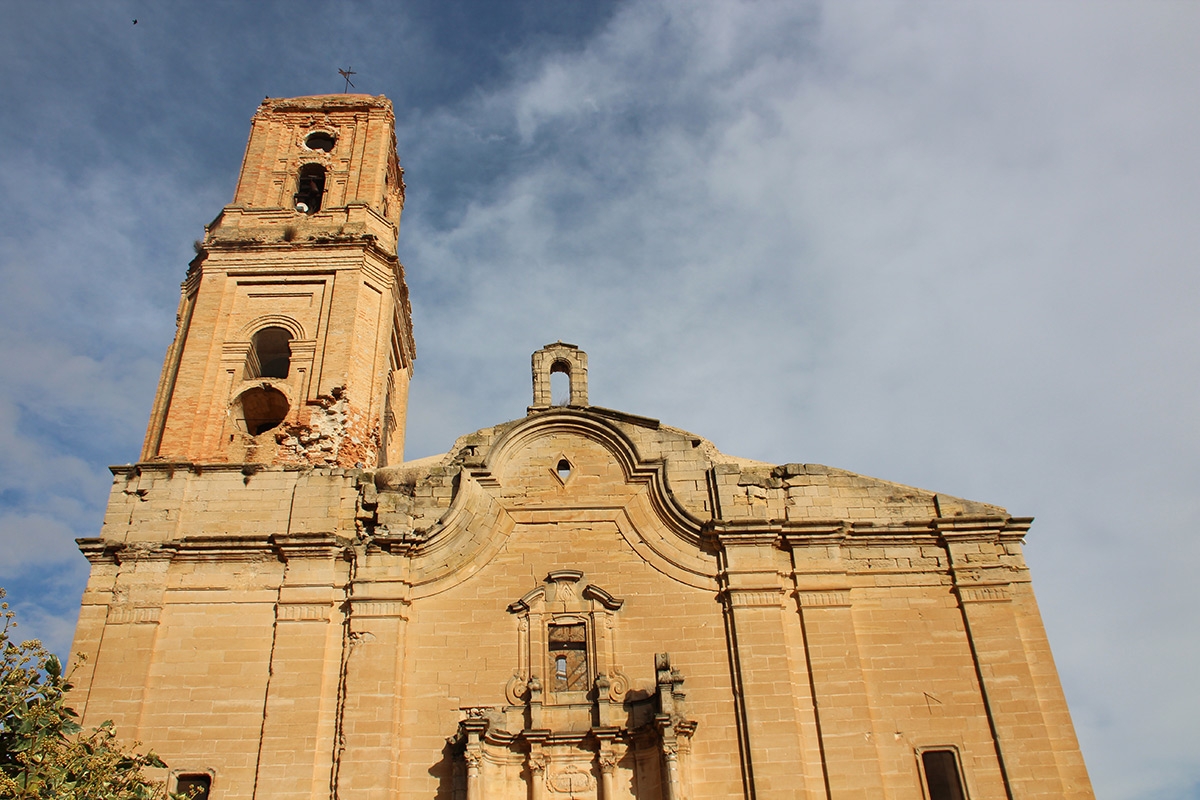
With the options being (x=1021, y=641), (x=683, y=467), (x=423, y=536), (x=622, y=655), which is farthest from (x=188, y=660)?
(x=1021, y=641)

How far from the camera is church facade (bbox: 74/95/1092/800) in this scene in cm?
1270

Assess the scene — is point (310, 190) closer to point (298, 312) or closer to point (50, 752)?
point (298, 312)

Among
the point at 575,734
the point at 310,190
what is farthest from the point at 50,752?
the point at 310,190

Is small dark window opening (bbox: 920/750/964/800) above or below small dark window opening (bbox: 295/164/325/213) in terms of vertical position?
below

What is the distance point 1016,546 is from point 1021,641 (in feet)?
5.13

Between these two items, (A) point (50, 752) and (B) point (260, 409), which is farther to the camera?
(B) point (260, 409)

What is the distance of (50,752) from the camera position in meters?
11.1

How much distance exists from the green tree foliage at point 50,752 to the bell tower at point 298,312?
4454mm

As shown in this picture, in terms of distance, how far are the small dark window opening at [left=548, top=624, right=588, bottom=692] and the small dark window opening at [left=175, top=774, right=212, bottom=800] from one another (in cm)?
469

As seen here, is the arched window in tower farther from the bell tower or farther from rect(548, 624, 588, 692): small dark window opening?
rect(548, 624, 588, 692): small dark window opening

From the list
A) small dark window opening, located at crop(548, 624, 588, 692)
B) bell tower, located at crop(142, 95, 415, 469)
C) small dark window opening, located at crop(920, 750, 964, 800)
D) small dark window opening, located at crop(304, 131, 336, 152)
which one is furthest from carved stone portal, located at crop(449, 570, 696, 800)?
small dark window opening, located at crop(304, 131, 336, 152)

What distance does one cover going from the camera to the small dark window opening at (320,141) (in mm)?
22094

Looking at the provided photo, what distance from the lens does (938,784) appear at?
12.9 metres

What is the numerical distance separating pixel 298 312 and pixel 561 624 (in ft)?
28.1
